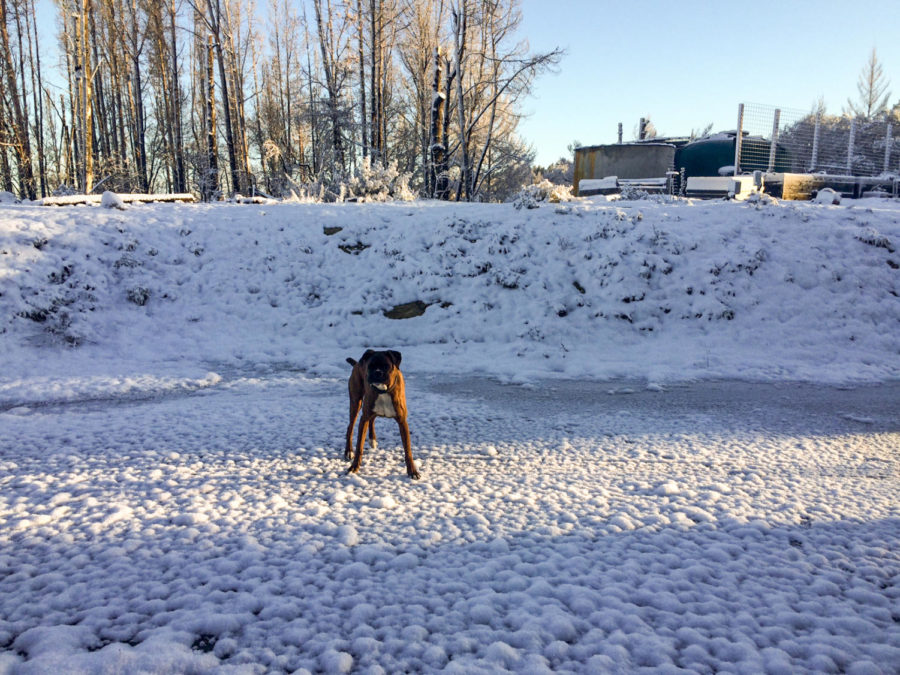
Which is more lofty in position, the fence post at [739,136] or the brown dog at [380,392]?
the fence post at [739,136]

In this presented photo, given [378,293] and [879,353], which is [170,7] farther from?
[879,353]

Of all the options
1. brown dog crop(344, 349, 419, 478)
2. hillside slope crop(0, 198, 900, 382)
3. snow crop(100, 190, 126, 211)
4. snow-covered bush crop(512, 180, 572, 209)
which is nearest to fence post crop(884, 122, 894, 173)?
hillside slope crop(0, 198, 900, 382)

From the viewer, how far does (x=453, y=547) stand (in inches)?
104

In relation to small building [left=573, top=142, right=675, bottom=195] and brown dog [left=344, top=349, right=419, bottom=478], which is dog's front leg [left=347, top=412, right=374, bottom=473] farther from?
small building [left=573, top=142, right=675, bottom=195]

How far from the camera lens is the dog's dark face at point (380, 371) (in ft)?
10.7

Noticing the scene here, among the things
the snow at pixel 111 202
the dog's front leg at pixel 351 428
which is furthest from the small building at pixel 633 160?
the dog's front leg at pixel 351 428

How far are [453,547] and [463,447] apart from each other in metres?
1.59

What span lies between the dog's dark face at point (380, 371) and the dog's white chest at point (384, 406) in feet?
0.42

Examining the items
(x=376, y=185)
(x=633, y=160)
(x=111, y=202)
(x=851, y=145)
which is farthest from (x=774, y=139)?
(x=111, y=202)

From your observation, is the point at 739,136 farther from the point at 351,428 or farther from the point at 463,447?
the point at 351,428

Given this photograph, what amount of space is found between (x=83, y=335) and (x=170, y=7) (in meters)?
20.6

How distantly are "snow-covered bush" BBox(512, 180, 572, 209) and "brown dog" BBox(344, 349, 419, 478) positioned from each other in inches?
353

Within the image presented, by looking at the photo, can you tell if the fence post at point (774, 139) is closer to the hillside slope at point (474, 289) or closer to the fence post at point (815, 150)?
the fence post at point (815, 150)

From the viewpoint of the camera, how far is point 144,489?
10.9ft
